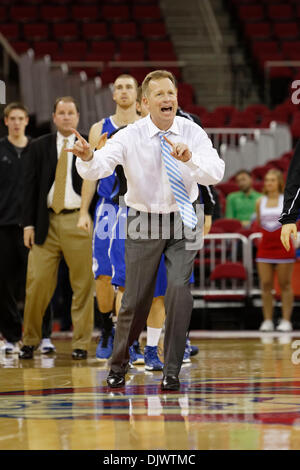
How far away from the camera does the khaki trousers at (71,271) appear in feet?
19.5

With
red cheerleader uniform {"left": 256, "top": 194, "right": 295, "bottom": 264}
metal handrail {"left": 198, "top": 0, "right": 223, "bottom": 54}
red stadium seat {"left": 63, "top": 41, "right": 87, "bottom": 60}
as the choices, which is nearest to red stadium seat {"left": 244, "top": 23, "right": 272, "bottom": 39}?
metal handrail {"left": 198, "top": 0, "right": 223, "bottom": 54}

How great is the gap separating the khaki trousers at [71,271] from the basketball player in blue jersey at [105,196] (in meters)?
0.17

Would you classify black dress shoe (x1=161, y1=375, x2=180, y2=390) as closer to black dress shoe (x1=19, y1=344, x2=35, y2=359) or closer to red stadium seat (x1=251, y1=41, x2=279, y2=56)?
black dress shoe (x1=19, y1=344, x2=35, y2=359)

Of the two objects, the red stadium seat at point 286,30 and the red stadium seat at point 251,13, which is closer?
the red stadium seat at point 286,30

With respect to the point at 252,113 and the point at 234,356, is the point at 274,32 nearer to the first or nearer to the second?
the point at 252,113

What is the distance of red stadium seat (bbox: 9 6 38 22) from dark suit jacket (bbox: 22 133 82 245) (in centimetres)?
1099

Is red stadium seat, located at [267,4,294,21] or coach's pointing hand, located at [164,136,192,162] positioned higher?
red stadium seat, located at [267,4,294,21]

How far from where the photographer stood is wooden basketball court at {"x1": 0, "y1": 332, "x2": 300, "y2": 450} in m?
3.05

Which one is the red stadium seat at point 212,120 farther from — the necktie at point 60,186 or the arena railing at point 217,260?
the necktie at point 60,186

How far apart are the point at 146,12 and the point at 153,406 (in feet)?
46.0

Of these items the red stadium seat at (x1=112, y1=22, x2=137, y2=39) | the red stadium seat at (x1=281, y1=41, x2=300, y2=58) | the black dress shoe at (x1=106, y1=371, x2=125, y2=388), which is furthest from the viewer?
the red stadium seat at (x1=112, y1=22, x2=137, y2=39)

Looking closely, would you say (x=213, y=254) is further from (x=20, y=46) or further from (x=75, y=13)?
(x=75, y=13)

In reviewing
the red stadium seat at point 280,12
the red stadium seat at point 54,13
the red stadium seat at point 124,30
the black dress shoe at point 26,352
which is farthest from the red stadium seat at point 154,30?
the black dress shoe at point 26,352

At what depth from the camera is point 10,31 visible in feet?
51.8
